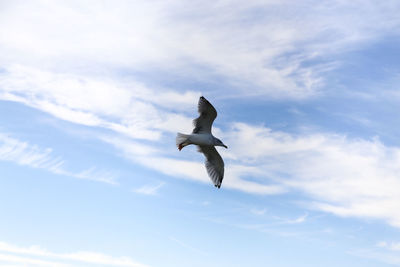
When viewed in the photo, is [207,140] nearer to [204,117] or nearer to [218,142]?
[218,142]

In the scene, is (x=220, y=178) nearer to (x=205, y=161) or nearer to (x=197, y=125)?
(x=205, y=161)

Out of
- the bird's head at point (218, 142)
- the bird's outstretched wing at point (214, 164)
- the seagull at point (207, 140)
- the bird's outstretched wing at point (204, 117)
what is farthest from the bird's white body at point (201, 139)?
the bird's outstretched wing at point (214, 164)

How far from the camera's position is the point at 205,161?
28812 millimetres

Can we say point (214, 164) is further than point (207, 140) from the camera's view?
Yes

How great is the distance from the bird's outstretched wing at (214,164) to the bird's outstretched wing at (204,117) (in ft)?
5.89

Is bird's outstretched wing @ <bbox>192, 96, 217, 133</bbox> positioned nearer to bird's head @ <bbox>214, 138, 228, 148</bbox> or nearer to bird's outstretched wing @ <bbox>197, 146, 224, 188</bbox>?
bird's head @ <bbox>214, 138, 228, 148</bbox>

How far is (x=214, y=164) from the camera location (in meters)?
28.7

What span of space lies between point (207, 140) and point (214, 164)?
2.30m

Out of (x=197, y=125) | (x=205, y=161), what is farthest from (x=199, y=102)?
(x=205, y=161)

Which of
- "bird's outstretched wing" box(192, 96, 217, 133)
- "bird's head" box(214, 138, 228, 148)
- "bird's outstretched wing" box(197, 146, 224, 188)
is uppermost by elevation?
"bird's outstretched wing" box(192, 96, 217, 133)

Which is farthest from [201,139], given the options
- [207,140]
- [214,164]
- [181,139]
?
[214,164]

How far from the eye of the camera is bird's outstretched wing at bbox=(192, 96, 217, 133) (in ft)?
85.9

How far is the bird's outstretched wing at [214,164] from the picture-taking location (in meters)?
28.4

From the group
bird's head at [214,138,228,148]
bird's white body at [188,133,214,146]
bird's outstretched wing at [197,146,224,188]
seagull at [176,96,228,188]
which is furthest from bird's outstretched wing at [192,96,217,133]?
bird's outstretched wing at [197,146,224,188]
